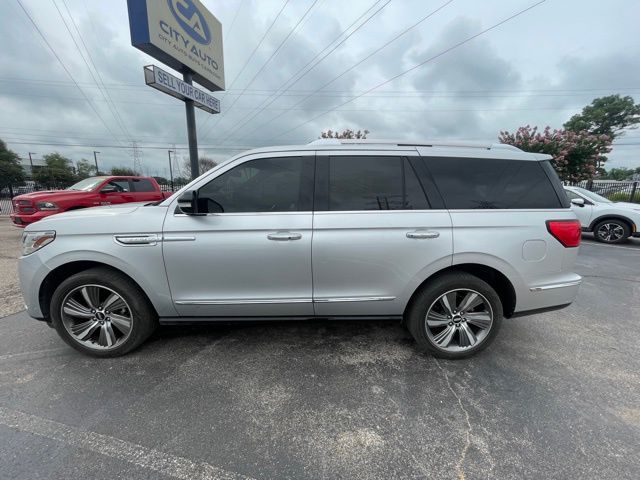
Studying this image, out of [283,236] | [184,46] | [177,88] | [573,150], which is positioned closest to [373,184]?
[283,236]

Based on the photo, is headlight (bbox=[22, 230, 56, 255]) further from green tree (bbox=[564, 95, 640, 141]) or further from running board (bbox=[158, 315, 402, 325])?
green tree (bbox=[564, 95, 640, 141])

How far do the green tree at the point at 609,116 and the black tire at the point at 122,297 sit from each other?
47.9 meters

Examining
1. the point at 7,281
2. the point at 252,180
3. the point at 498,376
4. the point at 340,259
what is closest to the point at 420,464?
the point at 498,376

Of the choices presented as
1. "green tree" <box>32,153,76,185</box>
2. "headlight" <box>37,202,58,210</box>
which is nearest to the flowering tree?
"headlight" <box>37,202,58,210</box>

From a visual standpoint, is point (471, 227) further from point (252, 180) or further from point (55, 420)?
point (55, 420)

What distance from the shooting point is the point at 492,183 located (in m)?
2.80

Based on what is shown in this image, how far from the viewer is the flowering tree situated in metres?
16.3

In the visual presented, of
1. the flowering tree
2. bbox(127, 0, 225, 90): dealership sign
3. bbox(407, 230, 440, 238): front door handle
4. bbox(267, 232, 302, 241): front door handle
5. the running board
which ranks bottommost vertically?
the running board

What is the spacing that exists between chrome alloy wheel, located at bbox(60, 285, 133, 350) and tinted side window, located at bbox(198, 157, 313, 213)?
127cm

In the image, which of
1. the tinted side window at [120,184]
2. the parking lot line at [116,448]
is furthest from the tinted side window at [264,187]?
the tinted side window at [120,184]

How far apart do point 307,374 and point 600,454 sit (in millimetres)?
2010

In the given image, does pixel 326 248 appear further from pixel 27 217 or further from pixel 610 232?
pixel 610 232

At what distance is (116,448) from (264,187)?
2.13 m

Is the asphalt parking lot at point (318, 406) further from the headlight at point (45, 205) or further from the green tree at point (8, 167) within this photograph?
the green tree at point (8, 167)
